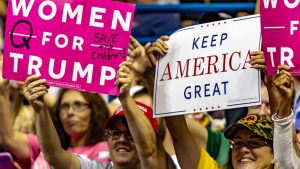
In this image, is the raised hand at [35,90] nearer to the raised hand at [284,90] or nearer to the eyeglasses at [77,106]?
the raised hand at [284,90]

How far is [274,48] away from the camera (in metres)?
5.39

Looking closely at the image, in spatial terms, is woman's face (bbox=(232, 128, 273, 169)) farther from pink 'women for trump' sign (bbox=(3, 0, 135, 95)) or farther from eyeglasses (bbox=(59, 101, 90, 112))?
eyeglasses (bbox=(59, 101, 90, 112))

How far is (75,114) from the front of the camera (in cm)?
718

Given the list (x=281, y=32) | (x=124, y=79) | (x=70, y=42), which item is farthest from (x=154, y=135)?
(x=281, y=32)

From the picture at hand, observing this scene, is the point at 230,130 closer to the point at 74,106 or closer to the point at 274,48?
the point at 274,48

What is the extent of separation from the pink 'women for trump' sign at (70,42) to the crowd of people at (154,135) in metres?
0.09

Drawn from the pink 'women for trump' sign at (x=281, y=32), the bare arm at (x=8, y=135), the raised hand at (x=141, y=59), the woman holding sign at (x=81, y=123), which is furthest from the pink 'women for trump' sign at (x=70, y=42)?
the woman holding sign at (x=81, y=123)

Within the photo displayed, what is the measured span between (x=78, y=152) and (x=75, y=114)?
0.30 metres

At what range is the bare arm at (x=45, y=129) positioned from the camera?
18.7 feet

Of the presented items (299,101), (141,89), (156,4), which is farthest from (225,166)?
(156,4)

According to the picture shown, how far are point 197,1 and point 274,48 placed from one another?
344 centimetres

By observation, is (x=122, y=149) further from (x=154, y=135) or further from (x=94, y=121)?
(x=94, y=121)

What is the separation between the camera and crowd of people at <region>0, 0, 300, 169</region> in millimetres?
5297

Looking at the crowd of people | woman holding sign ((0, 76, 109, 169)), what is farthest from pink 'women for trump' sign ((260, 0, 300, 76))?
woman holding sign ((0, 76, 109, 169))
